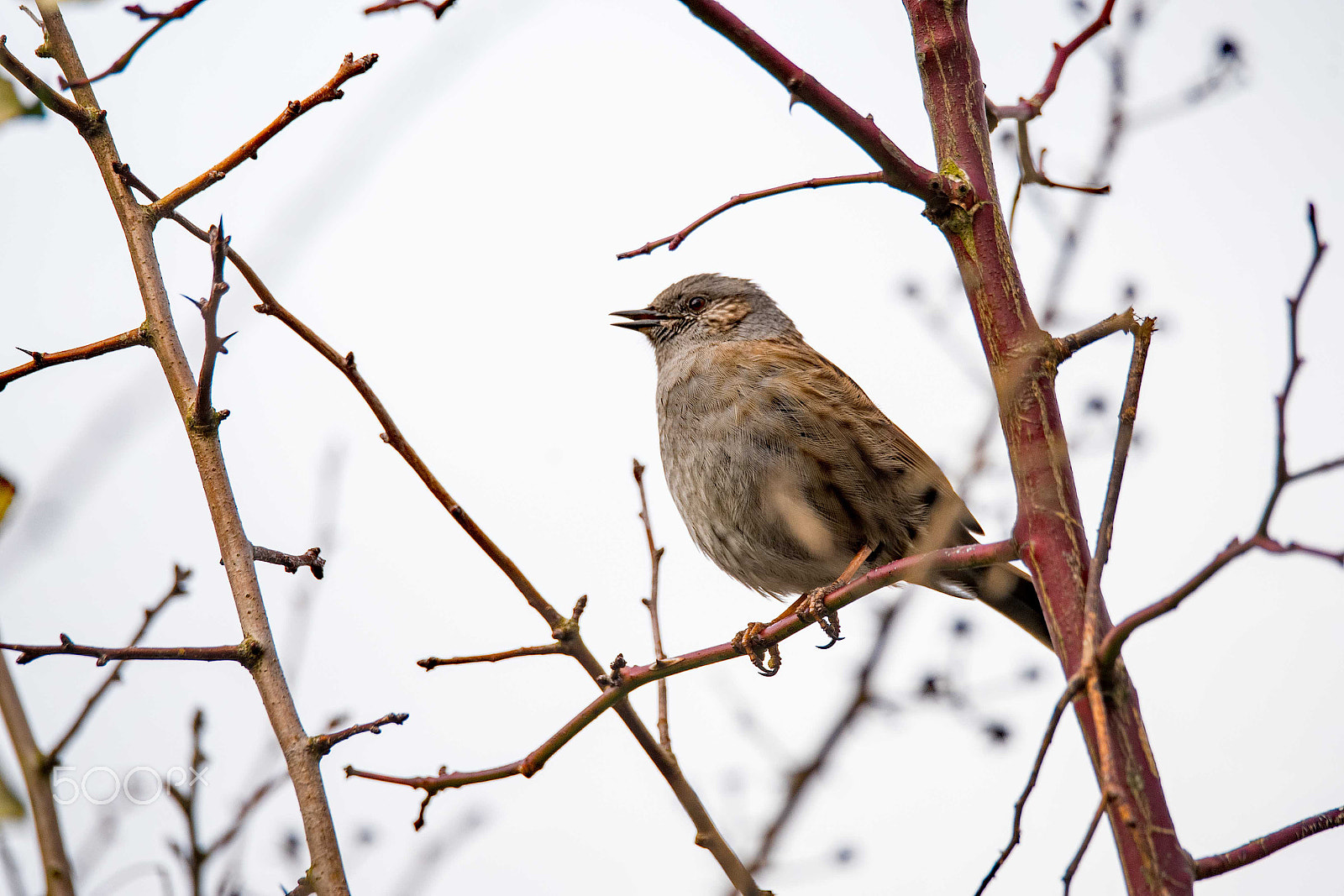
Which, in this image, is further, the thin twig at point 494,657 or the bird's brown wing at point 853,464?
the bird's brown wing at point 853,464

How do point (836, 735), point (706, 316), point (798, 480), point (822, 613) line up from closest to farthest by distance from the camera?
point (836, 735)
point (822, 613)
point (798, 480)
point (706, 316)

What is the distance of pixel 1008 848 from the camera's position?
91.2 inches

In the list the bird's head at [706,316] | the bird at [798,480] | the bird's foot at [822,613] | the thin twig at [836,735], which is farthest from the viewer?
the bird's head at [706,316]

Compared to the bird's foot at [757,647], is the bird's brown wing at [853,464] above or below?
above

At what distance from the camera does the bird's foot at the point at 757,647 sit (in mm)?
3059

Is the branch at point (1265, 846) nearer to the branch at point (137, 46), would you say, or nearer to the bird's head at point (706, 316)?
the branch at point (137, 46)

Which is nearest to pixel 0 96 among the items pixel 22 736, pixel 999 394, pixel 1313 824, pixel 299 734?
pixel 22 736

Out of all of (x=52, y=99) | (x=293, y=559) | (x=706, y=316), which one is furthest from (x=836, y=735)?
(x=706, y=316)

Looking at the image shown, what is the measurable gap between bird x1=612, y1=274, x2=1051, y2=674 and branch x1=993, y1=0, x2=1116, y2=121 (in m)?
2.13

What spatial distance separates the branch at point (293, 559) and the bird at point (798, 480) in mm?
2587

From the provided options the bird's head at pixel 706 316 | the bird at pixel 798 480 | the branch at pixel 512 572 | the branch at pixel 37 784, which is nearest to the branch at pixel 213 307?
the branch at pixel 512 572

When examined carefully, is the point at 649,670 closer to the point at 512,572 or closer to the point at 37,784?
the point at 512,572

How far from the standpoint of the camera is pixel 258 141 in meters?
2.68

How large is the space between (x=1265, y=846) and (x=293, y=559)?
7.11ft
